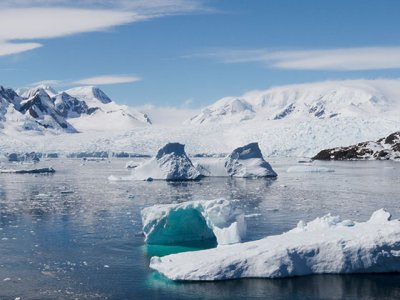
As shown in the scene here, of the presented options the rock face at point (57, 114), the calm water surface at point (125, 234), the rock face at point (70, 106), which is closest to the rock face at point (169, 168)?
the calm water surface at point (125, 234)

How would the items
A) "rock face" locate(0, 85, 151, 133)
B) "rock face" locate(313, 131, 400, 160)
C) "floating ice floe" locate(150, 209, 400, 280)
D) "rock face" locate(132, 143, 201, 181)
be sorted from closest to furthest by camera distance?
"floating ice floe" locate(150, 209, 400, 280), "rock face" locate(132, 143, 201, 181), "rock face" locate(313, 131, 400, 160), "rock face" locate(0, 85, 151, 133)

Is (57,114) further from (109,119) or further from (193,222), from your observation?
(193,222)

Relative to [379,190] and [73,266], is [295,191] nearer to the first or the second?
[379,190]

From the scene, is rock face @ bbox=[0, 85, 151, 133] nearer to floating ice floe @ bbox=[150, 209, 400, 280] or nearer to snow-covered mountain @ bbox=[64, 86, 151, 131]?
snow-covered mountain @ bbox=[64, 86, 151, 131]

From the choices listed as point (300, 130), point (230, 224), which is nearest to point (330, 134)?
point (300, 130)

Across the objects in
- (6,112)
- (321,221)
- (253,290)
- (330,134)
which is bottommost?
(253,290)

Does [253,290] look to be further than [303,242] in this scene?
No

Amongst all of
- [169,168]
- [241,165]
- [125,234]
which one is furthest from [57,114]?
[125,234]

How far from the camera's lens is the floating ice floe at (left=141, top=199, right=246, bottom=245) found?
13.9 meters

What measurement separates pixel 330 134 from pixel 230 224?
50458mm

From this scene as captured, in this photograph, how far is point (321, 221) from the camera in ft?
43.8

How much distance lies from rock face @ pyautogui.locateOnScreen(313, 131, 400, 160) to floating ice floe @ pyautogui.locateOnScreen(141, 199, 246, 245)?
54829 mm

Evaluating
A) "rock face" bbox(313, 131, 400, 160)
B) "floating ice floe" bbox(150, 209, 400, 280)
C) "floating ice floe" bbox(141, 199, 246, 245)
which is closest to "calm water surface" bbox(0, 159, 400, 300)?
"floating ice floe" bbox(150, 209, 400, 280)

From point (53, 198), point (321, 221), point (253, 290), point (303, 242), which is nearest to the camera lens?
point (253, 290)
